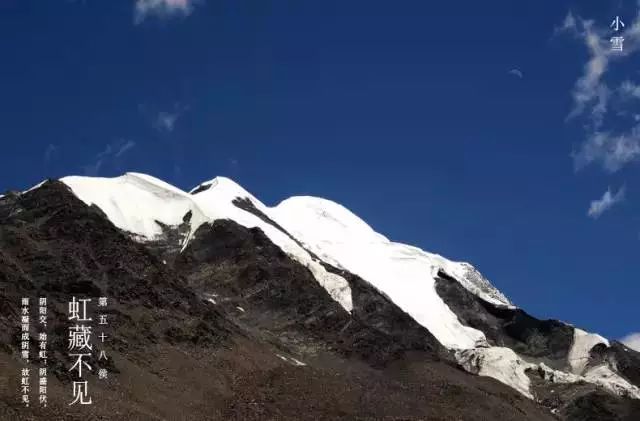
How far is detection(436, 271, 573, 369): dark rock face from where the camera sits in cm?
14775

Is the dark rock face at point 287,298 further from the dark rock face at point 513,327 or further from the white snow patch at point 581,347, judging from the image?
the white snow patch at point 581,347

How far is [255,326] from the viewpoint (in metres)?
103

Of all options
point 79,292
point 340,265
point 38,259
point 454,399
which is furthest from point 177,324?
point 340,265

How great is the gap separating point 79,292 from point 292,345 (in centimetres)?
2654

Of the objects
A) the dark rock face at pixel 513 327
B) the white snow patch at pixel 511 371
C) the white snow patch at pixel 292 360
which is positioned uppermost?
the dark rock face at pixel 513 327

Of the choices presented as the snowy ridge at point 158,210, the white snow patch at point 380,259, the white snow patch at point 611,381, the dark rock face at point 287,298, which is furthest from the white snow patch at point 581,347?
the snowy ridge at point 158,210

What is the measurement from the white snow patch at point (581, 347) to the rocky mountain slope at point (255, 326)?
0.29 metres

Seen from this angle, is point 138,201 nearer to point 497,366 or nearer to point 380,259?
point 380,259

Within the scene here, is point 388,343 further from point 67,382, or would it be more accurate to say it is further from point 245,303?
point 67,382

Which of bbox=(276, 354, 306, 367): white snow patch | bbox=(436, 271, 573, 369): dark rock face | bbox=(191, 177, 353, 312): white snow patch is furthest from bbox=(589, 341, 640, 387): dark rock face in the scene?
bbox=(276, 354, 306, 367): white snow patch

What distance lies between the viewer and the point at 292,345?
9950 centimetres

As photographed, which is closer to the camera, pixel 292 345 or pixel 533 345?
pixel 292 345

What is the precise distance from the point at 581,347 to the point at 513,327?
11636mm

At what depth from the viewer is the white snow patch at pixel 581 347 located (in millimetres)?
143575
